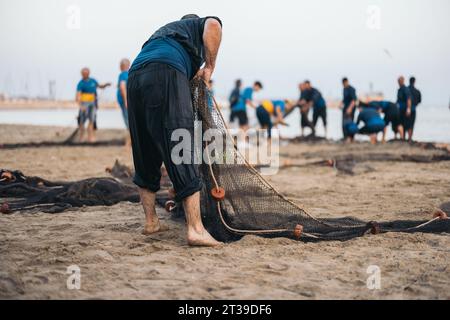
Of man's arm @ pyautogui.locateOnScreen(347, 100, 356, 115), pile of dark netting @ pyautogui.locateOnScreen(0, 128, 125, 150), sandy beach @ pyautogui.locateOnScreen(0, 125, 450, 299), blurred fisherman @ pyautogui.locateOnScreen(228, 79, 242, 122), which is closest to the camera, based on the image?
sandy beach @ pyautogui.locateOnScreen(0, 125, 450, 299)

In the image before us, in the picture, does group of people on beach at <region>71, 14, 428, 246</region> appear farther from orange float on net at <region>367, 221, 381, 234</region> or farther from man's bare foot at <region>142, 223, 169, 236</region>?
orange float on net at <region>367, 221, 381, 234</region>

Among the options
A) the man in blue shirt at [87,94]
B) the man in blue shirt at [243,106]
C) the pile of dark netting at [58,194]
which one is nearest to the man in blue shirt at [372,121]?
the man in blue shirt at [243,106]

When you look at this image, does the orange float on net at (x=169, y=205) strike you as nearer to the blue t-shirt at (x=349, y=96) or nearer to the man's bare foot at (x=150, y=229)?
the man's bare foot at (x=150, y=229)

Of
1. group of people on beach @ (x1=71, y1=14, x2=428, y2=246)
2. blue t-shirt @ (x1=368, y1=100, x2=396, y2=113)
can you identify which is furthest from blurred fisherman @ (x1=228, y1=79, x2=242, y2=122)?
group of people on beach @ (x1=71, y1=14, x2=428, y2=246)

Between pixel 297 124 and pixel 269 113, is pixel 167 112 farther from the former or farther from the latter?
pixel 297 124

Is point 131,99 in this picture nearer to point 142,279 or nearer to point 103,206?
point 142,279

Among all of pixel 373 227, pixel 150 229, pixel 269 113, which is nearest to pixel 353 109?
pixel 269 113

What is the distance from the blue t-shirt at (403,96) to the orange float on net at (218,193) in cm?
1192

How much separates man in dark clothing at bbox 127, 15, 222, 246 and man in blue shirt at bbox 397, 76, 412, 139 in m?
11.8

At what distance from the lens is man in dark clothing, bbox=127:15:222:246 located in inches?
140

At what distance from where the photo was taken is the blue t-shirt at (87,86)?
12988mm

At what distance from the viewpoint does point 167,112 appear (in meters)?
3.58

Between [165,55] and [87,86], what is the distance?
32.9 feet

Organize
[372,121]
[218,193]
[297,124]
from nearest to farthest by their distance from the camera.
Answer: [218,193]
[372,121]
[297,124]
